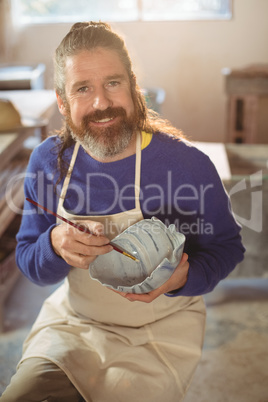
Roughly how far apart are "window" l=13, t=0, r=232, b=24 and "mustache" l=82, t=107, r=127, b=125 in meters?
3.95

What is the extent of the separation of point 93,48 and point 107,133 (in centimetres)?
24

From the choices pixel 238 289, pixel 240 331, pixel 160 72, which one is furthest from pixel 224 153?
pixel 160 72

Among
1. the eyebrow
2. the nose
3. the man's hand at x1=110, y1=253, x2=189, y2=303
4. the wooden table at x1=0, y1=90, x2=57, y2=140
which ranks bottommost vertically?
the man's hand at x1=110, y1=253, x2=189, y2=303

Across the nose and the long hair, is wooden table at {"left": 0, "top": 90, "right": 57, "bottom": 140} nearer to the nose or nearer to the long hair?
the long hair

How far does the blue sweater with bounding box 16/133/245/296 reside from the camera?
1486 millimetres

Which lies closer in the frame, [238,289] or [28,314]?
[28,314]

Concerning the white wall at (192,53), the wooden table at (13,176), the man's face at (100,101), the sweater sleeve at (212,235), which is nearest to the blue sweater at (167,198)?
the sweater sleeve at (212,235)

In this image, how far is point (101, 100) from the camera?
4.48ft

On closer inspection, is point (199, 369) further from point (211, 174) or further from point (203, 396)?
point (211, 174)

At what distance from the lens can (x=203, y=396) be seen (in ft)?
6.56

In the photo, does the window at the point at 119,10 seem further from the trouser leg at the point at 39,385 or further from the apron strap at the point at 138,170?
the trouser leg at the point at 39,385

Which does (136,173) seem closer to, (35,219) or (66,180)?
(66,180)

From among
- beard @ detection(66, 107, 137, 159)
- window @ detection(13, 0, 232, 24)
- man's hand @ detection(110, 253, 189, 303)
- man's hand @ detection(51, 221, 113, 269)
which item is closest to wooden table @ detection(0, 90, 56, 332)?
beard @ detection(66, 107, 137, 159)

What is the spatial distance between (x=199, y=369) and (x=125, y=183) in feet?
3.60
